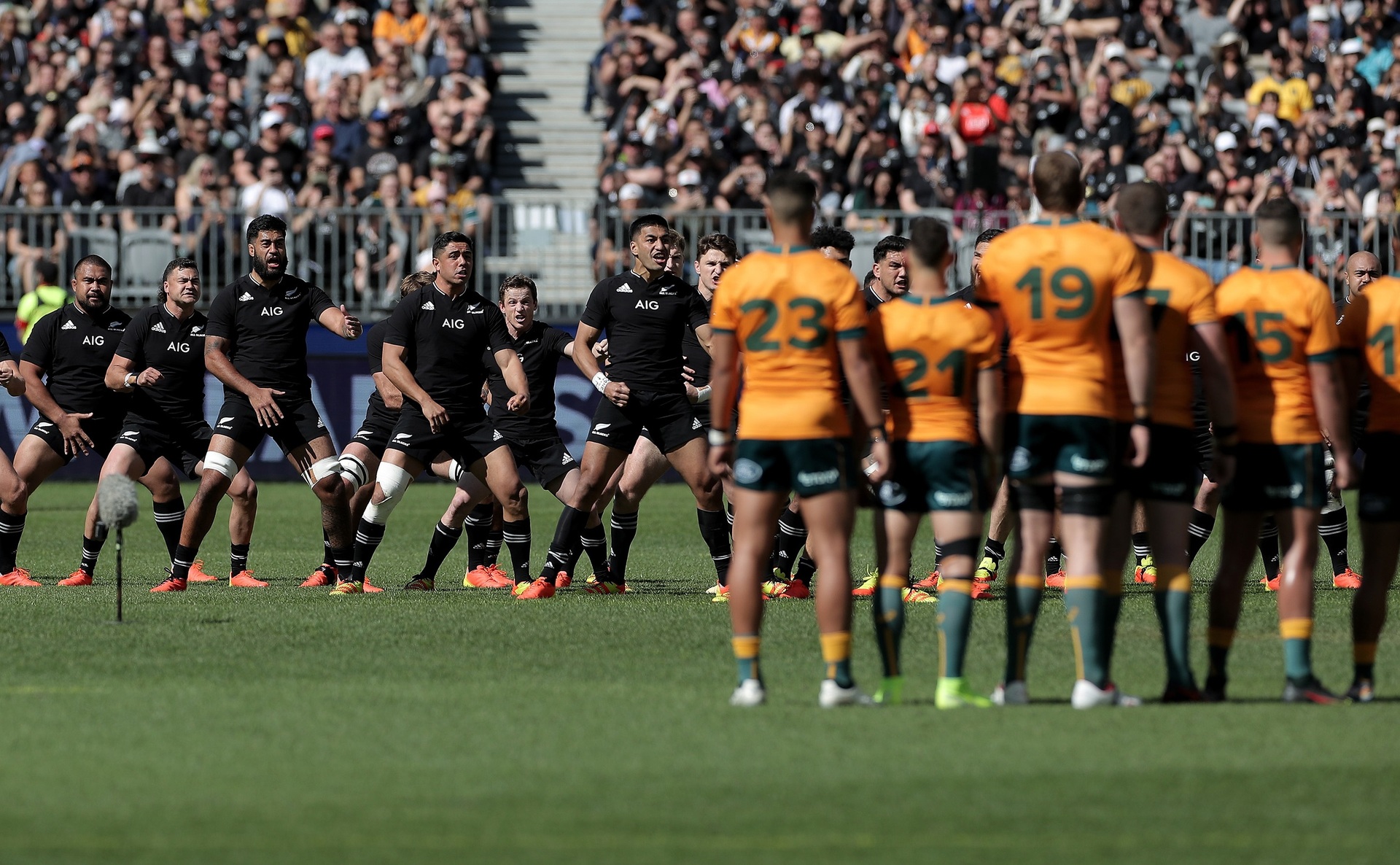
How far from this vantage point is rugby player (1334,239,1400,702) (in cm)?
802

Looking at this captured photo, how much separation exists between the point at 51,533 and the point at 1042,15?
1582 cm

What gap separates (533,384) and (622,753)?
689 cm

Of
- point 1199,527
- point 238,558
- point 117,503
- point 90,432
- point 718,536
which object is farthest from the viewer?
point 90,432

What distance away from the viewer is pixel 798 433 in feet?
25.6

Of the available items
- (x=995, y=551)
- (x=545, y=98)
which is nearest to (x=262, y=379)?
(x=995, y=551)

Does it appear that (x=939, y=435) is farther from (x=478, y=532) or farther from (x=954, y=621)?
(x=478, y=532)

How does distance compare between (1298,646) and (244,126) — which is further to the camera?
(244,126)

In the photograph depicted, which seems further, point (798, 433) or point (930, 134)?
point (930, 134)

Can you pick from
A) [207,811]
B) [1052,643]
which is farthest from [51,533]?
[207,811]

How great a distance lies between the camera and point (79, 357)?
1400cm

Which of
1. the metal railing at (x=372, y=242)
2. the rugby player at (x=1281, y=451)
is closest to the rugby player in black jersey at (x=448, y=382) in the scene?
the rugby player at (x=1281, y=451)

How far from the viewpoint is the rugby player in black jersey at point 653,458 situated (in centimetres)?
1261

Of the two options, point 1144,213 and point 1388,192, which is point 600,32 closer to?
point 1388,192

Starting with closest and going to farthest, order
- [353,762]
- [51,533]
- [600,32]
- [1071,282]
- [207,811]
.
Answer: [207,811] < [353,762] < [1071,282] < [51,533] < [600,32]
